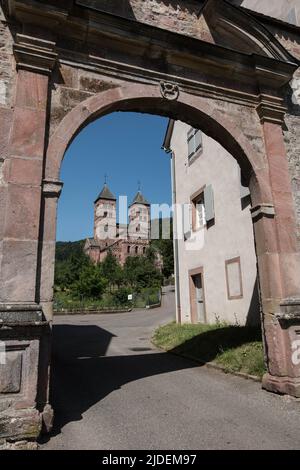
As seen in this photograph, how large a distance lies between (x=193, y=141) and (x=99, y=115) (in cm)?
910

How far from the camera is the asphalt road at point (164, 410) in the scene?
3357mm

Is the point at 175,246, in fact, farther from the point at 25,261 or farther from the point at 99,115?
the point at 25,261

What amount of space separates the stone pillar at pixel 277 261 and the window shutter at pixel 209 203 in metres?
5.91

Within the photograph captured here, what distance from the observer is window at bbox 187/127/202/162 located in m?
13.0

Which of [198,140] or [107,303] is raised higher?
[198,140]

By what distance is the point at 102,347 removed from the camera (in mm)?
10375

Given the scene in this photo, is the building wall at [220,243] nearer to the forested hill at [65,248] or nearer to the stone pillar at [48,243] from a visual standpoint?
the stone pillar at [48,243]

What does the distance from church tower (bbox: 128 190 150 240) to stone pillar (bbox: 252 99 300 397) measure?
2966 inches

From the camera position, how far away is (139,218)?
84.8m

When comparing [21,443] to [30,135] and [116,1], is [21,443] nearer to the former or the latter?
[30,135]

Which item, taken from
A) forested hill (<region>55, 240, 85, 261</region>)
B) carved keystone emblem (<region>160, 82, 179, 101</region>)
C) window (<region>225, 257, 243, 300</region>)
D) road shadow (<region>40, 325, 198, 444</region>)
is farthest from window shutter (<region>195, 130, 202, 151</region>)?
forested hill (<region>55, 240, 85, 261</region>)

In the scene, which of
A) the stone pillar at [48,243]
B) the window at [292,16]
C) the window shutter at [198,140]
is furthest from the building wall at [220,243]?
the stone pillar at [48,243]

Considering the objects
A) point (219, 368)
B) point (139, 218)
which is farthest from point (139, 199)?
point (219, 368)
